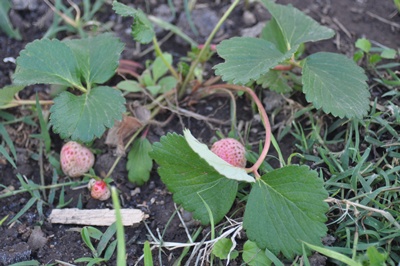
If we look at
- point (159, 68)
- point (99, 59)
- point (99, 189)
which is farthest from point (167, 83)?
point (99, 189)

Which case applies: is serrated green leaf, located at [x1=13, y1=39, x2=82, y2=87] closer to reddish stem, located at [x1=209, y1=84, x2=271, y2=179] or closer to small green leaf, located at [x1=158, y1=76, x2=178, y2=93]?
small green leaf, located at [x1=158, y1=76, x2=178, y2=93]

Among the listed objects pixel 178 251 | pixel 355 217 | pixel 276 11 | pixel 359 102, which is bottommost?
pixel 178 251

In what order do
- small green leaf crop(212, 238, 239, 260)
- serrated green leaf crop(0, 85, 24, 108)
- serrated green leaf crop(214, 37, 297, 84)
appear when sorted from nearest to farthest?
small green leaf crop(212, 238, 239, 260)
serrated green leaf crop(214, 37, 297, 84)
serrated green leaf crop(0, 85, 24, 108)

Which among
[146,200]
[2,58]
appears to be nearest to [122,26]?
[2,58]

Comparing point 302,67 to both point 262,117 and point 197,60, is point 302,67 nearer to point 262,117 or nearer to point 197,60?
point 262,117

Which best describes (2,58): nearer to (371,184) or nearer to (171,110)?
(171,110)

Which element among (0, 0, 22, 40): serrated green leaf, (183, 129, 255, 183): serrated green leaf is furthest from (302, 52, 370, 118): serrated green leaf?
(0, 0, 22, 40): serrated green leaf
